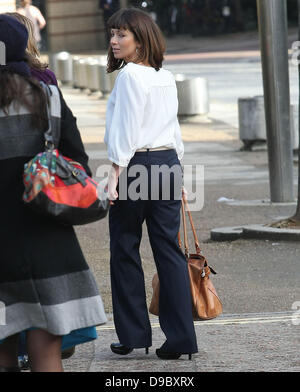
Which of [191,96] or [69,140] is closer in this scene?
[69,140]

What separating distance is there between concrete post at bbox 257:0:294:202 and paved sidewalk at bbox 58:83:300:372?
51 centimetres

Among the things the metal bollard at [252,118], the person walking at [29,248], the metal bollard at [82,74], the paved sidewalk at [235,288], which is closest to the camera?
the person walking at [29,248]

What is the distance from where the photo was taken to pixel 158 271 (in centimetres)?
527

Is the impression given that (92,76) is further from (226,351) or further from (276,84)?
(226,351)

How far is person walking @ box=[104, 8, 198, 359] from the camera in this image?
5.02 m

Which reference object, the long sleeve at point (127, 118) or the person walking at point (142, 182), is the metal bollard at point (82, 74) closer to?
the person walking at point (142, 182)

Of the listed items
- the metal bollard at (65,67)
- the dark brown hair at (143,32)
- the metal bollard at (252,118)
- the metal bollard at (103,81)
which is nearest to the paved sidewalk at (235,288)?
the metal bollard at (252,118)

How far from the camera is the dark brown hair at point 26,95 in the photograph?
12.7ft

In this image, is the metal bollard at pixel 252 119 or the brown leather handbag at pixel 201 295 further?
the metal bollard at pixel 252 119

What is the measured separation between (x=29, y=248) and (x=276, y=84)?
7081 mm

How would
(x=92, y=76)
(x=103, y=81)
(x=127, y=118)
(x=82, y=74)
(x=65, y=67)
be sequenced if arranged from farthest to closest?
(x=65, y=67)
(x=82, y=74)
(x=92, y=76)
(x=103, y=81)
(x=127, y=118)

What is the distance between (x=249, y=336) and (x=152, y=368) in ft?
2.57

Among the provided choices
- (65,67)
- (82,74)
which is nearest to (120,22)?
(82,74)

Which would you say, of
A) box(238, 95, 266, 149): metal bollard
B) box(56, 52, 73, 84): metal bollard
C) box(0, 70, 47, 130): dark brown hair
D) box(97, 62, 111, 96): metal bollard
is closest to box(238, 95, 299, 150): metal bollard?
box(238, 95, 266, 149): metal bollard
